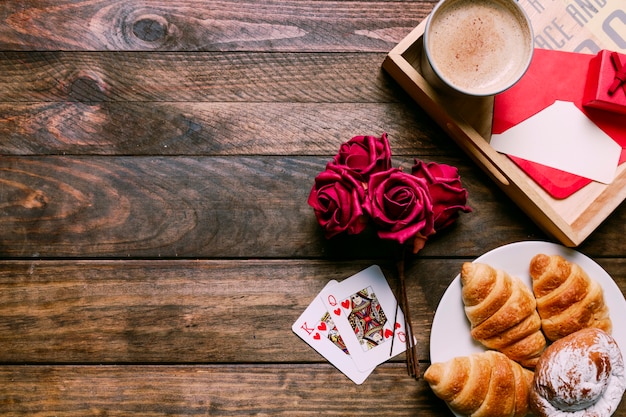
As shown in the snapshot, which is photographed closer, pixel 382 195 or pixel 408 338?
pixel 382 195

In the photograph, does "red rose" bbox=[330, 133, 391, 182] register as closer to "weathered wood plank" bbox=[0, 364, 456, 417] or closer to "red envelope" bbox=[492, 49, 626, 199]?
"red envelope" bbox=[492, 49, 626, 199]

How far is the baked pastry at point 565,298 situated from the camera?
102 cm

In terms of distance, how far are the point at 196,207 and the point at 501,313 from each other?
24.9 inches

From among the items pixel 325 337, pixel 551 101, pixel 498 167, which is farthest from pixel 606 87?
pixel 325 337

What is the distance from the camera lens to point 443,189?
40.3 inches

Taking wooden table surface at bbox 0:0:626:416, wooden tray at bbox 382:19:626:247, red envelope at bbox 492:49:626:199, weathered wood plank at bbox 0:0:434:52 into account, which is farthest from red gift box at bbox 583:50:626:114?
weathered wood plank at bbox 0:0:434:52

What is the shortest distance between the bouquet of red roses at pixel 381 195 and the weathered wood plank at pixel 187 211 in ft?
0.30

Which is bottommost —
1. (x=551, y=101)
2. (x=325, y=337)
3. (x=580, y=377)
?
(x=325, y=337)

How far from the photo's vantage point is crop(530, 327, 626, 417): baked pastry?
95 cm

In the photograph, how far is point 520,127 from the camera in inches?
42.5

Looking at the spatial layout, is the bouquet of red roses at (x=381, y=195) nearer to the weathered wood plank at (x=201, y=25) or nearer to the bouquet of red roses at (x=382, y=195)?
the bouquet of red roses at (x=382, y=195)

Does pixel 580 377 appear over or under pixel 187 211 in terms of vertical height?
over

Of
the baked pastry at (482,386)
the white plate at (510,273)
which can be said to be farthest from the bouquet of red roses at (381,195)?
the baked pastry at (482,386)

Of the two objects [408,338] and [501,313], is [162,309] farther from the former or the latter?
[501,313]
